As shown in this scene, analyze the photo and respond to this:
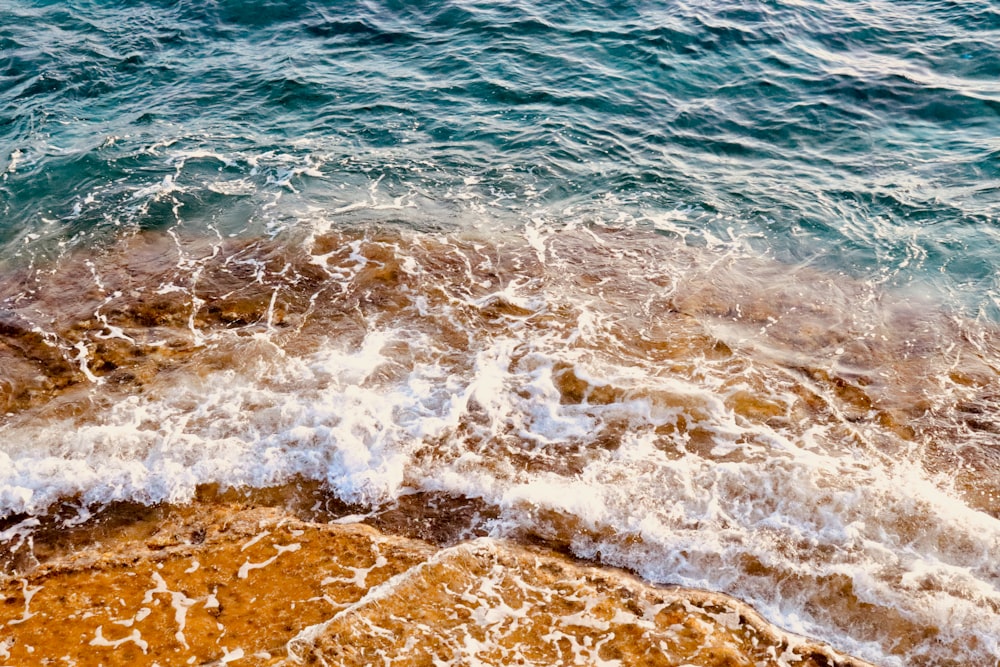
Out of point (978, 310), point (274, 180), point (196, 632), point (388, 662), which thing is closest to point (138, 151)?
point (274, 180)

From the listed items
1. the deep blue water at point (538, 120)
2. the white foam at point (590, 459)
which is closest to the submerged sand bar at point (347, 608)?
the white foam at point (590, 459)

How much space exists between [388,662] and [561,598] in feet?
6.12

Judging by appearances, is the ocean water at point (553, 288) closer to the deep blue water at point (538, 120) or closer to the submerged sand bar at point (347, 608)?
the deep blue water at point (538, 120)

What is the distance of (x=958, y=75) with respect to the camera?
19.1 m

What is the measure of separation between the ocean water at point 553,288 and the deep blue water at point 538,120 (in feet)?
0.36

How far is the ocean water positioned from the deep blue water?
4.3 inches

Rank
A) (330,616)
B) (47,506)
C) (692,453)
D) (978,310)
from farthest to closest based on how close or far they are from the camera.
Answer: (978,310), (692,453), (47,506), (330,616)

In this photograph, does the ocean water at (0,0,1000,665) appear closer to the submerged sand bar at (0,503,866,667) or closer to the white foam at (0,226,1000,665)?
the white foam at (0,226,1000,665)

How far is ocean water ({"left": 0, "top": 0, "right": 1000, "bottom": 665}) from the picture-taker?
7984 millimetres

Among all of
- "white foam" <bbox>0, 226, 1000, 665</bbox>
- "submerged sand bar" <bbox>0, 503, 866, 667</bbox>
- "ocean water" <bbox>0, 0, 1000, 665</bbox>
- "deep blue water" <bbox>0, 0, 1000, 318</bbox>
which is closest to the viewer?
"submerged sand bar" <bbox>0, 503, 866, 667</bbox>

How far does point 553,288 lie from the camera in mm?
12039

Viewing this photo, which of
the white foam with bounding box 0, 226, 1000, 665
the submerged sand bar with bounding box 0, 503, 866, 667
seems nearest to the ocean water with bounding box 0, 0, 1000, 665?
the white foam with bounding box 0, 226, 1000, 665

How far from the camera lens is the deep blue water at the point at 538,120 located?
1408 cm

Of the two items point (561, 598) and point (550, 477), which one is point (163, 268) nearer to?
point (550, 477)
